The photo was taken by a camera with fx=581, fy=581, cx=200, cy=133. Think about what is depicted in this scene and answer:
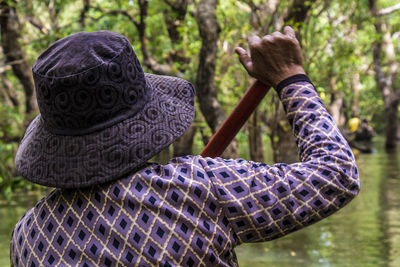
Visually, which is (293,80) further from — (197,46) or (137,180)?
(197,46)

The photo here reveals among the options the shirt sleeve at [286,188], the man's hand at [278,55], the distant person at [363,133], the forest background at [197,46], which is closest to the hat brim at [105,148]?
the shirt sleeve at [286,188]

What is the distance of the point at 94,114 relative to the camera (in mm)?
1354

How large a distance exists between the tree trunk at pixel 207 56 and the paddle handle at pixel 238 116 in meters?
5.50

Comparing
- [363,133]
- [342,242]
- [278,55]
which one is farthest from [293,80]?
[363,133]

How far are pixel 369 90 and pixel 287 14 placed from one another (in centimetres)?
2651

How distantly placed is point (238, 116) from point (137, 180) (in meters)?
0.41

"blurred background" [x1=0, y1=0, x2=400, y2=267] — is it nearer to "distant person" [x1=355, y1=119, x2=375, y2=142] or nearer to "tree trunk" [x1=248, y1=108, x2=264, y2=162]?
"tree trunk" [x1=248, y1=108, x2=264, y2=162]

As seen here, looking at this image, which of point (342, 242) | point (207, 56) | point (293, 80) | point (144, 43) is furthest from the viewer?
point (144, 43)

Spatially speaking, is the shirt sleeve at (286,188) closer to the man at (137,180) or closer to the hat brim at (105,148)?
the man at (137,180)

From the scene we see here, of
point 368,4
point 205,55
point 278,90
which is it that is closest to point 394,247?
point 205,55

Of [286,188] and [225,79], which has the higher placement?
[286,188]

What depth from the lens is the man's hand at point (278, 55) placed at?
4.91 feet

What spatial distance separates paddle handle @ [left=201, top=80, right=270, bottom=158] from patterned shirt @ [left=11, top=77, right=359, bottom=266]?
27 centimetres

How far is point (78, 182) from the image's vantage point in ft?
4.47
